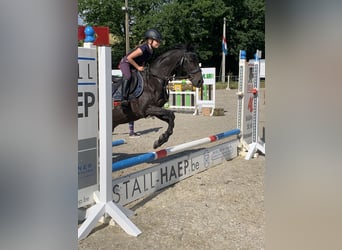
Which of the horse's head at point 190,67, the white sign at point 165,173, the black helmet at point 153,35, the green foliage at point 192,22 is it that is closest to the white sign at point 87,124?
the white sign at point 165,173

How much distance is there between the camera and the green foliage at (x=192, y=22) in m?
43.3

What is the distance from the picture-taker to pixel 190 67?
5.62 meters

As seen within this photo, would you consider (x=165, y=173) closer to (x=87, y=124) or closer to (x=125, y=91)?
(x=125, y=91)

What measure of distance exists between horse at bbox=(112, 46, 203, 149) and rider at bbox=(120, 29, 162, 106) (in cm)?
8

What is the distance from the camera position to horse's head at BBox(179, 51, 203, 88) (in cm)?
557

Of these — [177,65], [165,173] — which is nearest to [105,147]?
[165,173]

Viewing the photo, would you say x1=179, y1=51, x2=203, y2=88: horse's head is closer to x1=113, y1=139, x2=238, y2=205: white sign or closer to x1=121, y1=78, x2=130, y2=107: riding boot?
x1=121, y1=78, x2=130, y2=107: riding boot

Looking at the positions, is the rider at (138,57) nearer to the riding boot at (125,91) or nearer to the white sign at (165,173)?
the riding boot at (125,91)

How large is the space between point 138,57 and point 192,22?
40.7 meters

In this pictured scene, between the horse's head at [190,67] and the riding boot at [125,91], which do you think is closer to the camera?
the riding boot at [125,91]

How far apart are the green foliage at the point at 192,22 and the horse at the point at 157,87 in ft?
123
